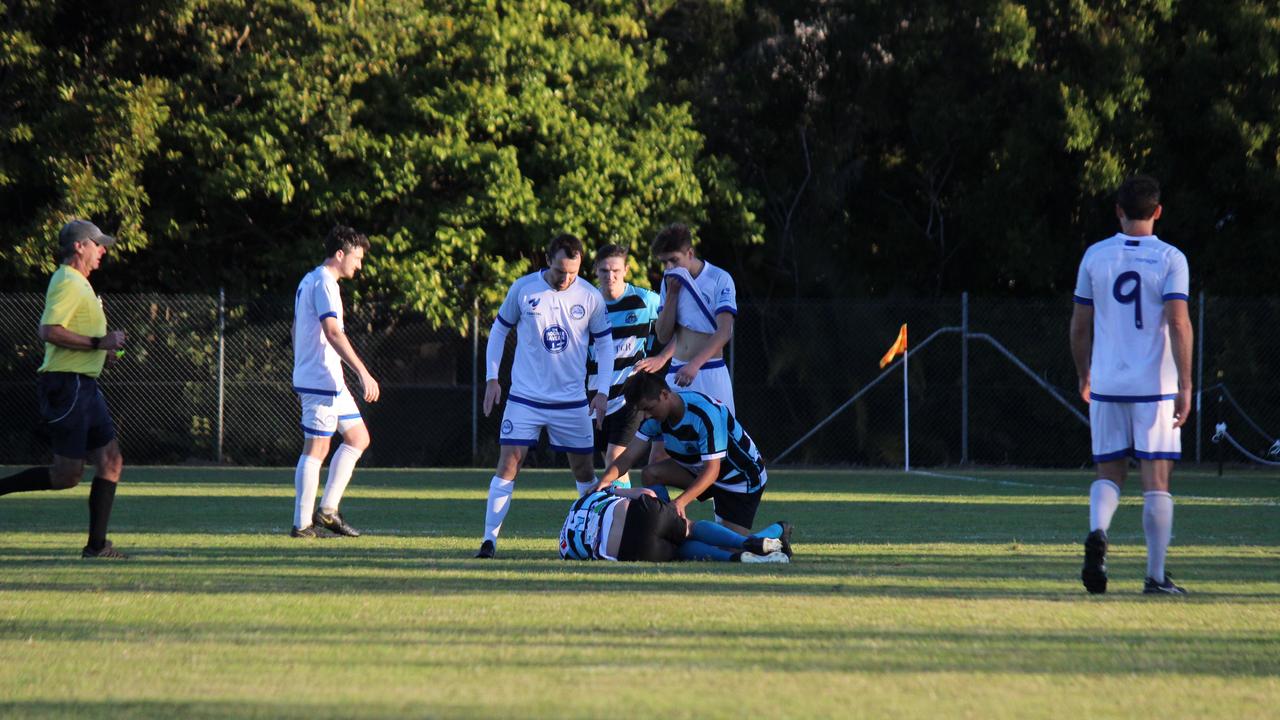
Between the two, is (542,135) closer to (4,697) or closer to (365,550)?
(365,550)

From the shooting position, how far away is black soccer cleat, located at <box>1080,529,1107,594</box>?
7551mm

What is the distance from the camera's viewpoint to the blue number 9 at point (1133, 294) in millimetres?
7713

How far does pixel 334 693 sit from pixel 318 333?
21.2 ft

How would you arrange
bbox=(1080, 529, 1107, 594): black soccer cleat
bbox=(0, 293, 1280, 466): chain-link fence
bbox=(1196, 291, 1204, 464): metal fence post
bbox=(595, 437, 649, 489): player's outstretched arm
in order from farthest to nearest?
bbox=(0, 293, 1280, 466): chain-link fence
bbox=(1196, 291, 1204, 464): metal fence post
bbox=(595, 437, 649, 489): player's outstretched arm
bbox=(1080, 529, 1107, 594): black soccer cleat

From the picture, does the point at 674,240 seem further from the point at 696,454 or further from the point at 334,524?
the point at 334,524

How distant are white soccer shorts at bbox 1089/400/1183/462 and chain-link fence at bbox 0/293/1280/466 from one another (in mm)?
17109

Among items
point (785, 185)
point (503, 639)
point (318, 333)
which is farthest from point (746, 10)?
point (503, 639)

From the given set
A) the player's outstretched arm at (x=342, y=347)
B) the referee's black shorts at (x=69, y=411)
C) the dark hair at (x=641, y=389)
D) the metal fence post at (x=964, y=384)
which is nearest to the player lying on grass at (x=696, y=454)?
the dark hair at (x=641, y=389)

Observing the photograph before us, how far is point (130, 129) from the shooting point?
78.4ft

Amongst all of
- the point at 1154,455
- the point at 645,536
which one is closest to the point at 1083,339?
the point at 1154,455

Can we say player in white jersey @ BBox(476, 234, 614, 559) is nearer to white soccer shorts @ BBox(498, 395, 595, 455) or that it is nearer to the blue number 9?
white soccer shorts @ BBox(498, 395, 595, 455)

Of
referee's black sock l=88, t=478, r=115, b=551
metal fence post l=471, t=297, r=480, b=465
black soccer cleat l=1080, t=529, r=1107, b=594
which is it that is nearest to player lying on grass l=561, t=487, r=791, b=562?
black soccer cleat l=1080, t=529, r=1107, b=594

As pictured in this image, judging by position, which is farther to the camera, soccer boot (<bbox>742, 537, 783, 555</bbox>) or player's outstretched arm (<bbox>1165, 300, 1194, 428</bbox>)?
soccer boot (<bbox>742, 537, 783, 555</bbox>)

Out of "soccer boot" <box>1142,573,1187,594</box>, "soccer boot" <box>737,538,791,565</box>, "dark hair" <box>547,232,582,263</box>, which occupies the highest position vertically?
"dark hair" <box>547,232,582,263</box>
